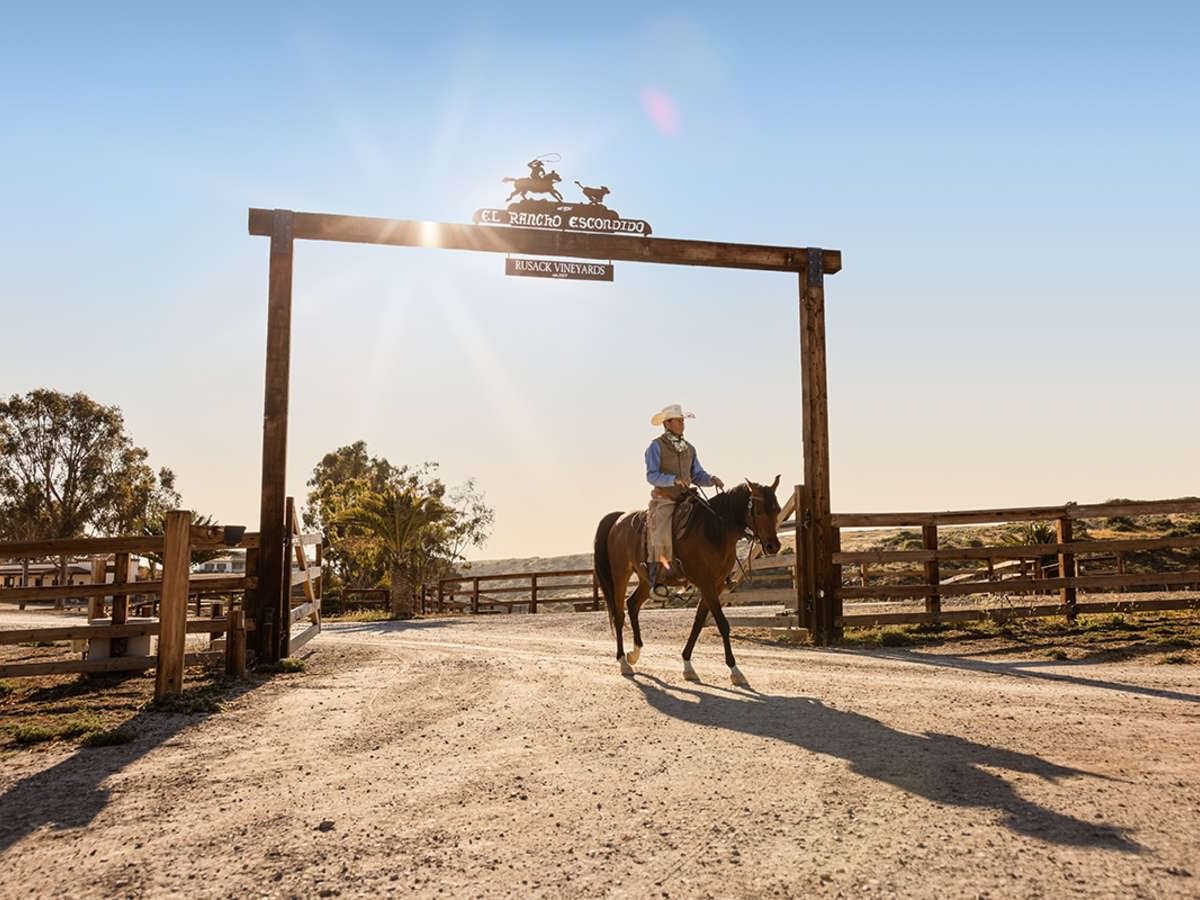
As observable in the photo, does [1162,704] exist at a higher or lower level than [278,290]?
lower

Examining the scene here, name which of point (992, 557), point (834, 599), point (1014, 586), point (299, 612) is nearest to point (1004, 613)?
point (1014, 586)

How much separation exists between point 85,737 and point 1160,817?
6.69 metres

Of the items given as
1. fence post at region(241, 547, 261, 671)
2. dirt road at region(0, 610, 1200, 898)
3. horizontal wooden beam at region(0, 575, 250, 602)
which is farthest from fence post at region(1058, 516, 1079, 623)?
horizontal wooden beam at region(0, 575, 250, 602)

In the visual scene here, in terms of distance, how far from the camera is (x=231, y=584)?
32.4ft

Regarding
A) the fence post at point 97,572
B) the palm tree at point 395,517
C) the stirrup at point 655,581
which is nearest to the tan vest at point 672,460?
the stirrup at point 655,581

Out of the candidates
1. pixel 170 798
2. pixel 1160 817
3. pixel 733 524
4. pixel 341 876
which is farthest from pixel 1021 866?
pixel 733 524

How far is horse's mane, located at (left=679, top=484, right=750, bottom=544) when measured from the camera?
9297 mm

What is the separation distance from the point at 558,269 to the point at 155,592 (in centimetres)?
681

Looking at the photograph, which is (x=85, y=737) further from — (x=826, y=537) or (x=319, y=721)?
(x=826, y=537)

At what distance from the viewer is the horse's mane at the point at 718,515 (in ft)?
30.5

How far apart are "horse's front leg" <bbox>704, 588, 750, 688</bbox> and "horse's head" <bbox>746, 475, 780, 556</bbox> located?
74cm

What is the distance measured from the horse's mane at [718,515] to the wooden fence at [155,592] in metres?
4.81

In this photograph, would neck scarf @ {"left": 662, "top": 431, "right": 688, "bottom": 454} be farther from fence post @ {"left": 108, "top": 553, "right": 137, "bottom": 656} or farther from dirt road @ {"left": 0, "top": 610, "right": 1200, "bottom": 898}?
fence post @ {"left": 108, "top": 553, "right": 137, "bottom": 656}

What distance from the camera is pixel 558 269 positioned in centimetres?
1262
